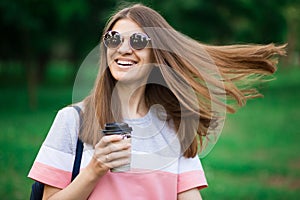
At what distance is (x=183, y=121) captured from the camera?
275 centimetres

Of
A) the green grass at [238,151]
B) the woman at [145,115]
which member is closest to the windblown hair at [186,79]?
the woman at [145,115]

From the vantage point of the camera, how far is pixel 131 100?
2674 millimetres

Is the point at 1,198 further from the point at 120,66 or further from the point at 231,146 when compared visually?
the point at 231,146

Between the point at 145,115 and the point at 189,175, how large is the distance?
329 mm

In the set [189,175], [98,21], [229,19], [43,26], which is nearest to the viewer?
[189,175]

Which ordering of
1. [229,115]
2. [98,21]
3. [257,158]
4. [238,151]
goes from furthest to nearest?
[98,21] → [229,115] → [238,151] → [257,158]

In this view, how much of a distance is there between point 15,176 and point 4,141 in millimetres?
2937

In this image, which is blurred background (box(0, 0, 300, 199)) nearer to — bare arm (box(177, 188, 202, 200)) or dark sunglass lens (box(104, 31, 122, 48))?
dark sunglass lens (box(104, 31, 122, 48))

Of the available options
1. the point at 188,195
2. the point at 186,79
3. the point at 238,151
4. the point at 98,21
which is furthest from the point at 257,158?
the point at 98,21

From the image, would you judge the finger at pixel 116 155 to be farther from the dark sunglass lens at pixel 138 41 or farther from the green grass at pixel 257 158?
the green grass at pixel 257 158

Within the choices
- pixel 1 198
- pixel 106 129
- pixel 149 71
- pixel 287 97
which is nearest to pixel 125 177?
pixel 106 129

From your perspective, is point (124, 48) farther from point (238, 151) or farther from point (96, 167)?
point (238, 151)

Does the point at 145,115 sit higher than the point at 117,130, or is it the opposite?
the point at 145,115

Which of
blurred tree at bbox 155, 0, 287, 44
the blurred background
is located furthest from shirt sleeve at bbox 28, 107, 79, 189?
blurred tree at bbox 155, 0, 287, 44
